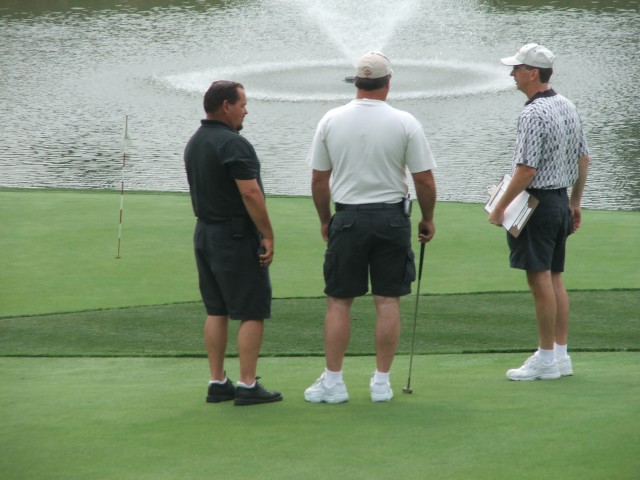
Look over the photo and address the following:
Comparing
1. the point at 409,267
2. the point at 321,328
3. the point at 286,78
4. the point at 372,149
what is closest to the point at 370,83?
the point at 372,149

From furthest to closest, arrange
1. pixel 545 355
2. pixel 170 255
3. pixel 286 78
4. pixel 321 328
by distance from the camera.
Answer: pixel 286 78 → pixel 170 255 → pixel 321 328 → pixel 545 355

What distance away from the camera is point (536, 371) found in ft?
16.8

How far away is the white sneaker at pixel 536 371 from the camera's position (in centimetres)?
511

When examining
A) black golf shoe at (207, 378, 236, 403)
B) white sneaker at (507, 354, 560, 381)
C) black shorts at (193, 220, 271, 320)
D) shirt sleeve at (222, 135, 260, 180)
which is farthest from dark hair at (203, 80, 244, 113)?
white sneaker at (507, 354, 560, 381)

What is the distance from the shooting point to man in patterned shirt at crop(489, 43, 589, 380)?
4938 mm

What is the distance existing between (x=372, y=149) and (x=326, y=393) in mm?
983

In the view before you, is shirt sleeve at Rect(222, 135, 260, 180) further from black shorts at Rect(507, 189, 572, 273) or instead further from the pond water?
the pond water

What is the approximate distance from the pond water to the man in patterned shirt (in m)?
9.03

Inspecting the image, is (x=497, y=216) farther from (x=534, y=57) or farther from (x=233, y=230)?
(x=233, y=230)

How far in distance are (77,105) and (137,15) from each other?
11392 mm

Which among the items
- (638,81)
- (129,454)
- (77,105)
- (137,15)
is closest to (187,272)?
(129,454)

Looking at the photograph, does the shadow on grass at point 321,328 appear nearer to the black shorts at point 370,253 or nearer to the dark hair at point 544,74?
the black shorts at point 370,253

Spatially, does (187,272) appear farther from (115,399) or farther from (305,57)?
(305,57)

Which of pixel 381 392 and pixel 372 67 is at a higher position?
pixel 372 67
